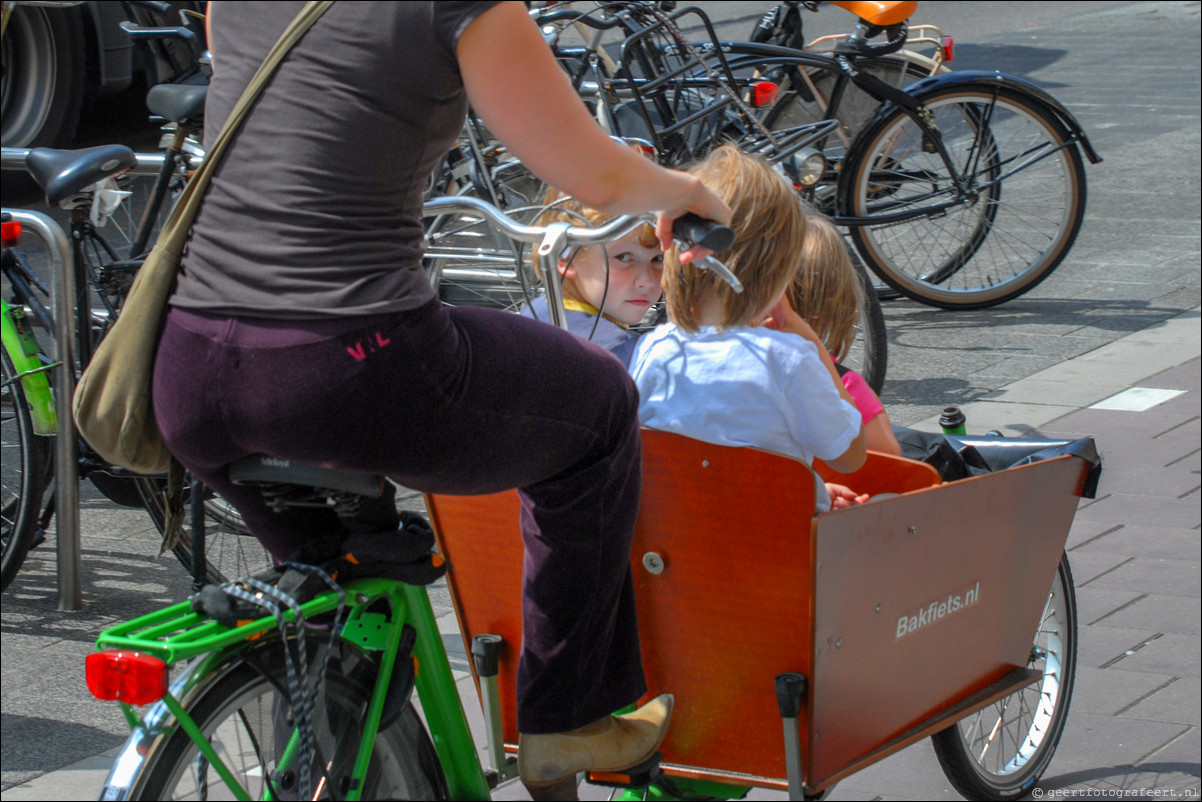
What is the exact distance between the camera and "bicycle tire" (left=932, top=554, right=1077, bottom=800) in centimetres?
288

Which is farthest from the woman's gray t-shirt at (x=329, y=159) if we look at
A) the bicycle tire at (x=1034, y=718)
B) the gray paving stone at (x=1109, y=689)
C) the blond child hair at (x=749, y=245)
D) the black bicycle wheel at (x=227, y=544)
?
the black bicycle wheel at (x=227, y=544)

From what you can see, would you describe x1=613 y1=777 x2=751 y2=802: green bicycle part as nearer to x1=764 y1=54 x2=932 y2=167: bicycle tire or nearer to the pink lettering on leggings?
the pink lettering on leggings

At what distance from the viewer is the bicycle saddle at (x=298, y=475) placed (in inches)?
72.8

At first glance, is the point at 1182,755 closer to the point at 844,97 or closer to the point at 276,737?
the point at 276,737

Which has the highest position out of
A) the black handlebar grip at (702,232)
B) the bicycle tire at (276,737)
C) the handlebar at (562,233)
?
the black handlebar grip at (702,232)

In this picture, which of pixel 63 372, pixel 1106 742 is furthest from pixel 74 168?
pixel 1106 742

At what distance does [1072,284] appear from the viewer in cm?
680

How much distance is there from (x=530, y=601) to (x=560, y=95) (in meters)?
0.79

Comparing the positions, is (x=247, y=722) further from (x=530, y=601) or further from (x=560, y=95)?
(x=560, y=95)

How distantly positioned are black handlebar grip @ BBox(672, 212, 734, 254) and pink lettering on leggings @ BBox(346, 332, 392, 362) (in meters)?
0.46

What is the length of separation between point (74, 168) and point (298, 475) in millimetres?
2003

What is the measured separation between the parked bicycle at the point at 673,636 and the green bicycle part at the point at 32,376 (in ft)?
5.55

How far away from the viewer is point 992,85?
586cm

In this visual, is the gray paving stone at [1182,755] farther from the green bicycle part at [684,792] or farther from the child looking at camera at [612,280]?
the child looking at camera at [612,280]
